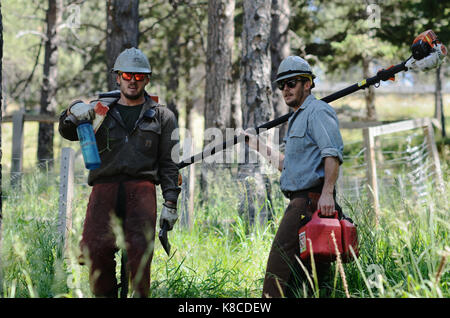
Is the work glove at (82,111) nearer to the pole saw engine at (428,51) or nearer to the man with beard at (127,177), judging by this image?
the man with beard at (127,177)

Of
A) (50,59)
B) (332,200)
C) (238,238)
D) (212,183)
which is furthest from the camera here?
(50,59)

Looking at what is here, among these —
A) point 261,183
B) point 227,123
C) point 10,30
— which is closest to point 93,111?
point 261,183

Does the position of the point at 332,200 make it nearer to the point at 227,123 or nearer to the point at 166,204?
the point at 166,204

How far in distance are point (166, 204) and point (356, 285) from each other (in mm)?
1626

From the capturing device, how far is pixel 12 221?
640cm

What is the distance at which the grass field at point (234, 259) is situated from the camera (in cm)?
328

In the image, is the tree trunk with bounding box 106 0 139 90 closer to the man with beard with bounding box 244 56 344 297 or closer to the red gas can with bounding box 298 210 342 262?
the man with beard with bounding box 244 56 344 297

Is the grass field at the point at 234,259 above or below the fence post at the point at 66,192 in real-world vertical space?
below

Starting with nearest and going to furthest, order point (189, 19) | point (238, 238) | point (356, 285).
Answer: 1. point (356, 285)
2. point (238, 238)
3. point (189, 19)

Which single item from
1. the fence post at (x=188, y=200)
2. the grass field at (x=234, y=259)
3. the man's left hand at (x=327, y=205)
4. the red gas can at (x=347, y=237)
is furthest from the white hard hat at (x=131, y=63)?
the fence post at (x=188, y=200)

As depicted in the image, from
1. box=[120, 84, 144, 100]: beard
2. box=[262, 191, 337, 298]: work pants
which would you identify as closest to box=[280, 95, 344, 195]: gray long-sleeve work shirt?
box=[262, 191, 337, 298]: work pants

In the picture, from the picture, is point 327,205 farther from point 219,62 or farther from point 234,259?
point 219,62

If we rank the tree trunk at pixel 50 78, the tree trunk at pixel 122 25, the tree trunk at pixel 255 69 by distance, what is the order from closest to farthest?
the tree trunk at pixel 255 69 → the tree trunk at pixel 122 25 → the tree trunk at pixel 50 78

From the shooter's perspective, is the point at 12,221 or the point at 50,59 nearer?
the point at 12,221
